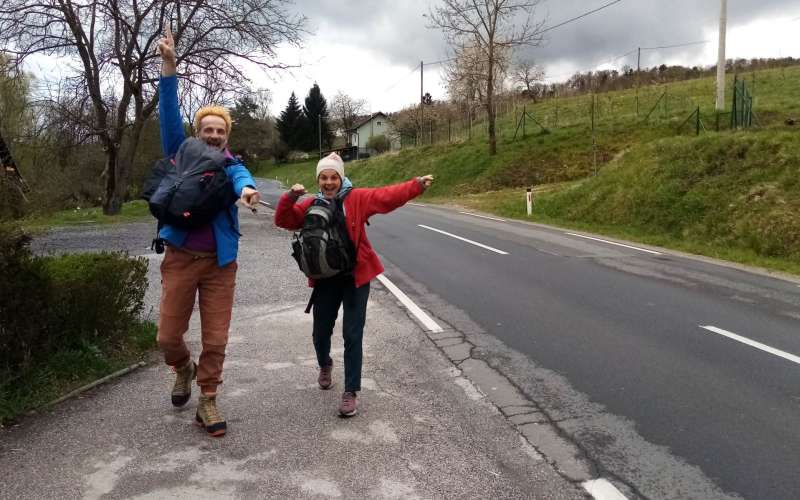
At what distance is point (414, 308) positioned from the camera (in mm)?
7383

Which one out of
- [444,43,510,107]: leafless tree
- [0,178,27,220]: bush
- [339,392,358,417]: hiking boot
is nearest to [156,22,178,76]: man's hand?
[0,178,27,220]: bush

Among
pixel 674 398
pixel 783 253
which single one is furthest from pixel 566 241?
pixel 674 398

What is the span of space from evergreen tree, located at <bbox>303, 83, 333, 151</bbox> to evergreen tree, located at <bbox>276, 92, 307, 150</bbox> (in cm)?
66

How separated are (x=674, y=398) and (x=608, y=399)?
1.61 ft

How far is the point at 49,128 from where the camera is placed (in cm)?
2061

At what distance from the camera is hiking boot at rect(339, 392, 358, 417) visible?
4020 mm

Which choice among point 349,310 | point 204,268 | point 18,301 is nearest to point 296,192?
point 204,268

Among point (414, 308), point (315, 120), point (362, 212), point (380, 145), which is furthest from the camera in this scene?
point (315, 120)

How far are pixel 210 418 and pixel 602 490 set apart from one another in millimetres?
2257

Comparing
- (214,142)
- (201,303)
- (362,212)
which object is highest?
(214,142)

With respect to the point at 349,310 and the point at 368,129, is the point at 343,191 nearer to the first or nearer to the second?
the point at 349,310

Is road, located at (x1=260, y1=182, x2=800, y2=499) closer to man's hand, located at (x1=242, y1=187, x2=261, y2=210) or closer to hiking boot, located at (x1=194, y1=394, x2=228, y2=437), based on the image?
hiking boot, located at (x1=194, y1=394, x2=228, y2=437)

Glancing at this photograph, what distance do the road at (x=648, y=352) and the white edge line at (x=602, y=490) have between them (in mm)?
113

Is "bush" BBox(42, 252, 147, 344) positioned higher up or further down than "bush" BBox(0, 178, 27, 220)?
further down
